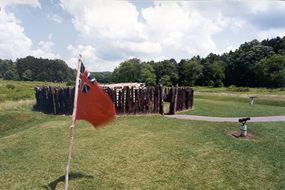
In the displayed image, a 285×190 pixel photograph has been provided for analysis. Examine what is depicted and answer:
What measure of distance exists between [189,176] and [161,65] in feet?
343

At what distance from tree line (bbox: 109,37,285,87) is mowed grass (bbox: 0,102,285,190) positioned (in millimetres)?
64075

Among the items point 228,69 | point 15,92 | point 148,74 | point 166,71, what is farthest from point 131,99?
point 166,71

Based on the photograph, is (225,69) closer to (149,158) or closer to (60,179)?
(149,158)

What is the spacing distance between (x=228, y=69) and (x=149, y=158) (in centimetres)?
8590

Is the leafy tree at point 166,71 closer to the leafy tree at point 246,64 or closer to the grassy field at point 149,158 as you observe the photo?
the leafy tree at point 246,64

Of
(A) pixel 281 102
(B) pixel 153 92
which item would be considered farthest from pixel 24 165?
(A) pixel 281 102

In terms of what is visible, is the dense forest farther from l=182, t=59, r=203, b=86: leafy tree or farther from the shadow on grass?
the shadow on grass

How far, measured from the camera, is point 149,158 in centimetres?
1225

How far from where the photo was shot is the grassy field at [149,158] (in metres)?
10.6

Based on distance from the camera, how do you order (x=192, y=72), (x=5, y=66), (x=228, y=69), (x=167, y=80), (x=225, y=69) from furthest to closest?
(x=5, y=66) < (x=167, y=80) < (x=192, y=72) < (x=225, y=69) < (x=228, y=69)

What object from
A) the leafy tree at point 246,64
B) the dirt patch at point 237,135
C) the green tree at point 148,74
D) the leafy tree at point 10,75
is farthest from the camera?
the leafy tree at point 10,75

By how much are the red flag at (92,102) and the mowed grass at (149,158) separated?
2.14 m

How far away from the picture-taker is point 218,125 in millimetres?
17328

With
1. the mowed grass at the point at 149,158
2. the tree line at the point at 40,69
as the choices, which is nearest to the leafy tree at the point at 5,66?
the tree line at the point at 40,69
